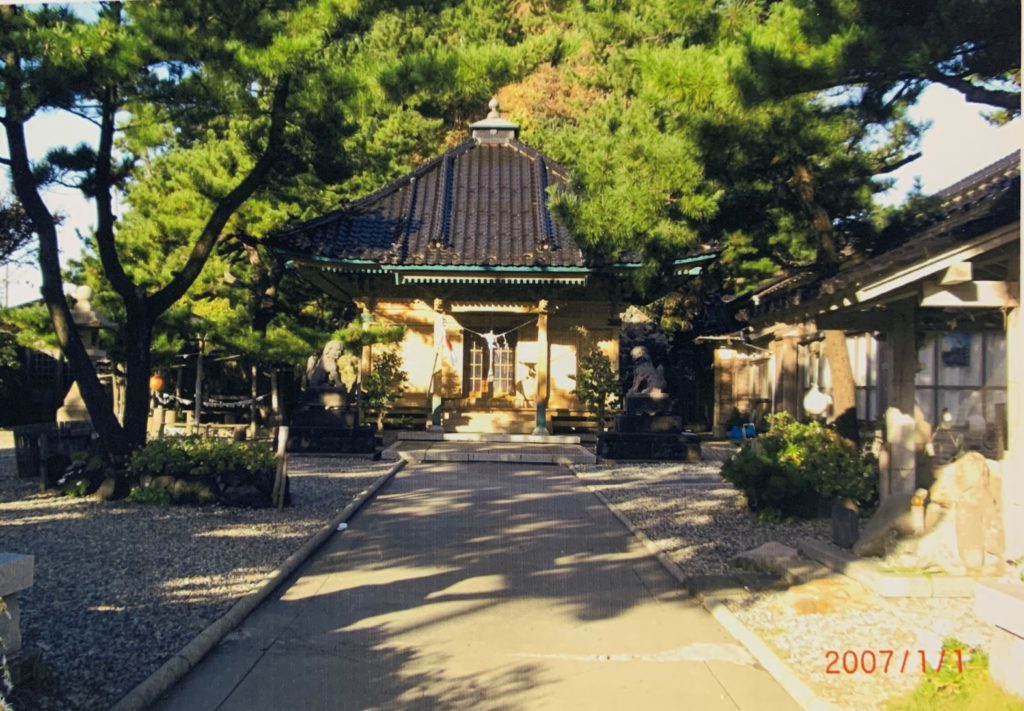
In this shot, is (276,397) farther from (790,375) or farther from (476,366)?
(790,375)

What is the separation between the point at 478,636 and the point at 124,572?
9.79 feet

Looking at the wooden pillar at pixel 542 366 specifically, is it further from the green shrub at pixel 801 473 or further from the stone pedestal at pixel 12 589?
the stone pedestal at pixel 12 589

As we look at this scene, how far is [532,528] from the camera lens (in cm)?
963

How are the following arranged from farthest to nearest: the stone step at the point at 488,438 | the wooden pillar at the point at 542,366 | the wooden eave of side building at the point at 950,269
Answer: the wooden pillar at the point at 542,366, the stone step at the point at 488,438, the wooden eave of side building at the point at 950,269

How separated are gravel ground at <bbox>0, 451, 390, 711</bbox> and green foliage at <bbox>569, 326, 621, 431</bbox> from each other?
8.68 meters

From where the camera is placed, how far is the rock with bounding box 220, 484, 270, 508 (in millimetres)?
10047

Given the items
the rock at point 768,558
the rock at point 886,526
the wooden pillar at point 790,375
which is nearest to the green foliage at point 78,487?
the rock at point 768,558

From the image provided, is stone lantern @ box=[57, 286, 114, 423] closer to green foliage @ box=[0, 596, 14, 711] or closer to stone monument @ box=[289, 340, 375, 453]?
stone monument @ box=[289, 340, 375, 453]

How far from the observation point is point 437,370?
19672mm

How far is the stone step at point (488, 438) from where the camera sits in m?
19.2

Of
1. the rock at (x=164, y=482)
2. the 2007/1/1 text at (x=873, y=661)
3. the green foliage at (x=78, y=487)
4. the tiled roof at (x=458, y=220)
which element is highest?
the tiled roof at (x=458, y=220)

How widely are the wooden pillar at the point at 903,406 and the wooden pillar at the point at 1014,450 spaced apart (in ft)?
3.34

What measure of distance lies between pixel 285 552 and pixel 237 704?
137 inches

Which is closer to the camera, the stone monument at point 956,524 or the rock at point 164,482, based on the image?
the stone monument at point 956,524
